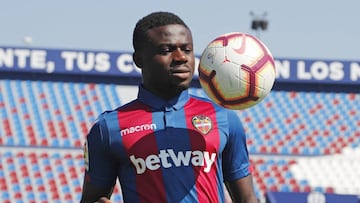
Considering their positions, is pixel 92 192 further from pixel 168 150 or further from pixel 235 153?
pixel 235 153

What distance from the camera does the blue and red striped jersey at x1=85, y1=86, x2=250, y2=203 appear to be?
4453 mm

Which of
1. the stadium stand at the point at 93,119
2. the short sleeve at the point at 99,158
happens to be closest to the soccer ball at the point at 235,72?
the short sleeve at the point at 99,158

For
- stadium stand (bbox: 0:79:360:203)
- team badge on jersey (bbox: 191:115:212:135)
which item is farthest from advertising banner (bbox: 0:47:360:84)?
team badge on jersey (bbox: 191:115:212:135)

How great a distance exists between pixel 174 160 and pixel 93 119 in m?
15.6

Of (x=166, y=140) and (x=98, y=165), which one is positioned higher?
(x=166, y=140)

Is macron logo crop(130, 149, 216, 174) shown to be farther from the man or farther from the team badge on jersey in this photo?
the team badge on jersey

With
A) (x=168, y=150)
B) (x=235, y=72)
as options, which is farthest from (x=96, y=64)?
(x=168, y=150)

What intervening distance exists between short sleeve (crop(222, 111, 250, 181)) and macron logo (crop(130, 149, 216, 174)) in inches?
5.0

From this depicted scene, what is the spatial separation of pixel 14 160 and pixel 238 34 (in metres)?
14.1

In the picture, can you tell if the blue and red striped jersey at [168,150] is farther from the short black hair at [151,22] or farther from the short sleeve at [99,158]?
the short black hair at [151,22]

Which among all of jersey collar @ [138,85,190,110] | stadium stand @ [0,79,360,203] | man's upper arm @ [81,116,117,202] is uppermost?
jersey collar @ [138,85,190,110]

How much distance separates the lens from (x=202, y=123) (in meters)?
4.57

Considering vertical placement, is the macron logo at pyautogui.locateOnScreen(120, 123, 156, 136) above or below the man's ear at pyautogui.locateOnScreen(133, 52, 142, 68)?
below

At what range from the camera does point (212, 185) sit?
4.48 meters
